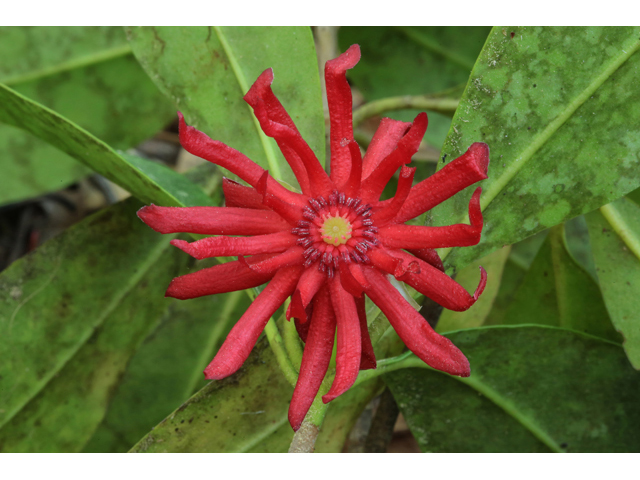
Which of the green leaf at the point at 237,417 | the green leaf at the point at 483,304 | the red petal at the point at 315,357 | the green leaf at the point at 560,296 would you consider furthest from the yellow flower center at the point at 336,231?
the green leaf at the point at 560,296

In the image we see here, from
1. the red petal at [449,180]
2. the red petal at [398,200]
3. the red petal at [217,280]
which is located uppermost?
the red petal at [449,180]

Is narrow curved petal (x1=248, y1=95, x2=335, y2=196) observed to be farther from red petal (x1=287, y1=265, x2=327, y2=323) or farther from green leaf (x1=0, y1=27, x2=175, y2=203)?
green leaf (x1=0, y1=27, x2=175, y2=203)

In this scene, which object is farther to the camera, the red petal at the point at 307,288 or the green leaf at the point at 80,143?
the green leaf at the point at 80,143

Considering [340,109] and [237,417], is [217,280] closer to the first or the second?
[340,109]

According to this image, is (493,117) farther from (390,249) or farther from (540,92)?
Answer: (390,249)

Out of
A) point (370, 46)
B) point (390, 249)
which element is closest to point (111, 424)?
point (390, 249)

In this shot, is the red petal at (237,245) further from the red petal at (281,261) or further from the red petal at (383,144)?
the red petal at (383,144)

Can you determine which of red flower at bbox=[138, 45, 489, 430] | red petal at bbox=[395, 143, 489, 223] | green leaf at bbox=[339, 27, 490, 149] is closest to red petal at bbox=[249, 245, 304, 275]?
red flower at bbox=[138, 45, 489, 430]
